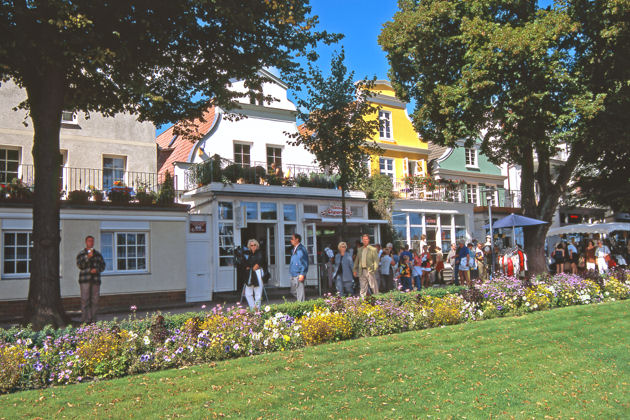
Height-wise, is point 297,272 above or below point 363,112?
below

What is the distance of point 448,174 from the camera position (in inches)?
1238

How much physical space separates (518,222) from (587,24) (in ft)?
21.5

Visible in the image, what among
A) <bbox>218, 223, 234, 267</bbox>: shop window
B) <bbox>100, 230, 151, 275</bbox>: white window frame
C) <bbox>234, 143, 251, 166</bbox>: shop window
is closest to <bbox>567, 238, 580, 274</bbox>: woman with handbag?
<bbox>218, 223, 234, 267</bbox>: shop window

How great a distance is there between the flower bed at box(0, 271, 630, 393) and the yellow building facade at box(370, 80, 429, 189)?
16.5 metres

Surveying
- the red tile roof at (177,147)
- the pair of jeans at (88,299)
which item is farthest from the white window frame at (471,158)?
the pair of jeans at (88,299)

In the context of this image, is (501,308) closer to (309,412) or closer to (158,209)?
(309,412)

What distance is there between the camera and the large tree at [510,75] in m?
14.6

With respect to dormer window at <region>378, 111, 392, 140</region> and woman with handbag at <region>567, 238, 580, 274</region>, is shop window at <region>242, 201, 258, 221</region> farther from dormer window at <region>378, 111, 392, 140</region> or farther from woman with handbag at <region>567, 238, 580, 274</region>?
woman with handbag at <region>567, 238, 580, 274</region>

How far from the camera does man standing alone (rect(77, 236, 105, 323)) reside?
11453mm

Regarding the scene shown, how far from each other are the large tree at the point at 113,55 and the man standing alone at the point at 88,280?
162cm

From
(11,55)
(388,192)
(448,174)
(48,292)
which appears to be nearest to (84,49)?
(11,55)

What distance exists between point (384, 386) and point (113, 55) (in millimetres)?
7009

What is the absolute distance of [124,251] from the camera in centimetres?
1647

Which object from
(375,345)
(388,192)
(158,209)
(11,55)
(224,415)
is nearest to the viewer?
(224,415)
